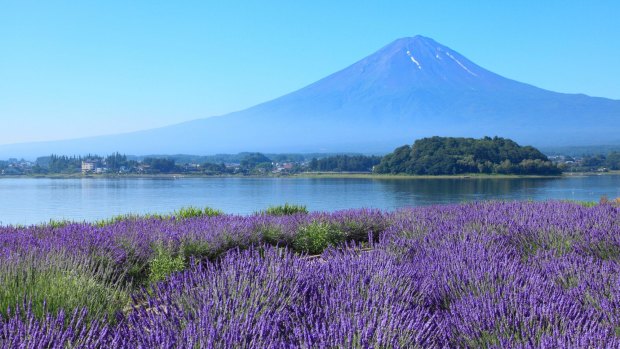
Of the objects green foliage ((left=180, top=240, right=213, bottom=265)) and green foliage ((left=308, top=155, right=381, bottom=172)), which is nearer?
green foliage ((left=180, top=240, right=213, bottom=265))

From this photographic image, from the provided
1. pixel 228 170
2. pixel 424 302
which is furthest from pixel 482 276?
pixel 228 170

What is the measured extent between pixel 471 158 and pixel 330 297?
78.1 metres

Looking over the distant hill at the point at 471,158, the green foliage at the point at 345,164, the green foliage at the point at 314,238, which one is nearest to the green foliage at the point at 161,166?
the green foliage at the point at 345,164

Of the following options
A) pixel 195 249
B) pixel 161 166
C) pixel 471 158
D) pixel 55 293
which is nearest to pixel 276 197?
pixel 471 158

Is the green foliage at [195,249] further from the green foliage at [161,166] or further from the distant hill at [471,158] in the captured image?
the green foliage at [161,166]

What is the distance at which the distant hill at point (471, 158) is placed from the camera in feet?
256

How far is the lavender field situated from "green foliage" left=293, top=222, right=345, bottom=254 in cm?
235

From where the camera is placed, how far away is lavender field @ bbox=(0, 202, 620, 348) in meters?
2.50

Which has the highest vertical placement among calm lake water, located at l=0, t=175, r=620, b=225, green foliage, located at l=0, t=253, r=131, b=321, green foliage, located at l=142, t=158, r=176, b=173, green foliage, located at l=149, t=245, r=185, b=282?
green foliage, located at l=0, t=253, r=131, b=321

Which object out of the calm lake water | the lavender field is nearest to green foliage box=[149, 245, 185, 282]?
the lavender field

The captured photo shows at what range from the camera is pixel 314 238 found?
8.98 meters

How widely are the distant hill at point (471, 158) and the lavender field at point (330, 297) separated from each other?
2909 inches

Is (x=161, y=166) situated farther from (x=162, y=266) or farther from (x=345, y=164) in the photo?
(x=162, y=266)

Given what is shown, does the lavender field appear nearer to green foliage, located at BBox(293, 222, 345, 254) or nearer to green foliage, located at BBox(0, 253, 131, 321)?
green foliage, located at BBox(0, 253, 131, 321)
